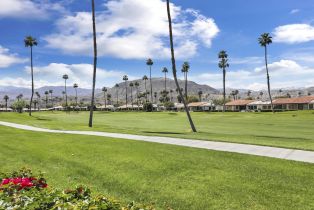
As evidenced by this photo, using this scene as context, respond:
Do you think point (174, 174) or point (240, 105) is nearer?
point (174, 174)

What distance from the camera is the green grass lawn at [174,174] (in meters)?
10.1

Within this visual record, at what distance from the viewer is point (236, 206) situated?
31.2 ft

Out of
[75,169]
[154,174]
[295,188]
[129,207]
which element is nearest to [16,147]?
[75,169]

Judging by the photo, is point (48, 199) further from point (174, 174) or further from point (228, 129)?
point (228, 129)

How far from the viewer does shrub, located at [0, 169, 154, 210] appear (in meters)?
7.19

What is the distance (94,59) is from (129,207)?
121 feet

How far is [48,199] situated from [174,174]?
6101 millimetres

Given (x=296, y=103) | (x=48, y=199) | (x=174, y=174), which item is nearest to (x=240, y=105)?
(x=296, y=103)

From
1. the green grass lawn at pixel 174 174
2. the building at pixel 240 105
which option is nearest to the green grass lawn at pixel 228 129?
the green grass lawn at pixel 174 174

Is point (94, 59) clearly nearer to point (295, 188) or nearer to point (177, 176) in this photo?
point (177, 176)

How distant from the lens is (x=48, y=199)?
750 cm

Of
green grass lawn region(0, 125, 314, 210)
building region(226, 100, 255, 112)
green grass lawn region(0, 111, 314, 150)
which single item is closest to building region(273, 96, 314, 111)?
building region(226, 100, 255, 112)

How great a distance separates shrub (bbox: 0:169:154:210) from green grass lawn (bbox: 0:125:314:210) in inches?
101

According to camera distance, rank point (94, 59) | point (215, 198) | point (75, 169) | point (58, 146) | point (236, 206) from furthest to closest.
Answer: point (94, 59) < point (58, 146) < point (75, 169) < point (215, 198) < point (236, 206)
